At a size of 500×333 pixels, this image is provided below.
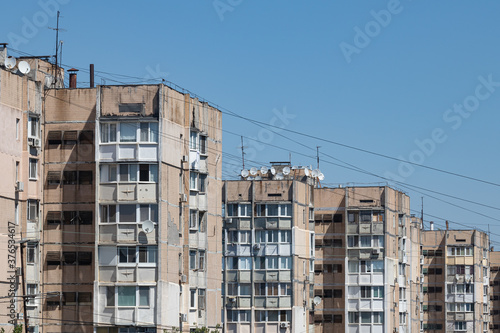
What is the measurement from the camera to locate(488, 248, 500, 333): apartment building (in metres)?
186

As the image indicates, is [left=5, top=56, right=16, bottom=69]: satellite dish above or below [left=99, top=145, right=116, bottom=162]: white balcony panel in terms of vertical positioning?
above

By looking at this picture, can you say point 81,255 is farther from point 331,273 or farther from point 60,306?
point 331,273

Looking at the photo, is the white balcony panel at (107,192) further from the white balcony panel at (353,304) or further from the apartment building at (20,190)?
the white balcony panel at (353,304)

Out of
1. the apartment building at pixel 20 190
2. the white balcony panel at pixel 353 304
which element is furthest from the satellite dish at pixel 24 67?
the white balcony panel at pixel 353 304

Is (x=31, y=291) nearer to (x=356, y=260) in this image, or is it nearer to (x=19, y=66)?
(x=19, y=66)

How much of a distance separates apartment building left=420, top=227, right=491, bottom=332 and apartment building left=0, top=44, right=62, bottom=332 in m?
90.0

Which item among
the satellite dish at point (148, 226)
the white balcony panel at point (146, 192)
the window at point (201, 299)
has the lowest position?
the window at point (201, 299)

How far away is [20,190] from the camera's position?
65.9m

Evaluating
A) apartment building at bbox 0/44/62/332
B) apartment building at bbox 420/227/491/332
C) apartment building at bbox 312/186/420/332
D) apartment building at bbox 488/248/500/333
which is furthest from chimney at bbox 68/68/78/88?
apartment building at bbox 488/248/500/333

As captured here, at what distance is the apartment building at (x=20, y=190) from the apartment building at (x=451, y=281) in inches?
3545

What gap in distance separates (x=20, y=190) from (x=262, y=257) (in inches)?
1493

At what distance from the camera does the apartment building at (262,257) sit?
9931 centimetres

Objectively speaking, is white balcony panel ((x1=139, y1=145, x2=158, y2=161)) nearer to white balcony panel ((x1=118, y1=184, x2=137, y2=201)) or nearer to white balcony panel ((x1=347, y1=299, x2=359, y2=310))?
white balcony panel ((x1=118, y1=184, x2=137, y2=201))

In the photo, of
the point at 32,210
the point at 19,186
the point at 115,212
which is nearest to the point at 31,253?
the point at 32,210
